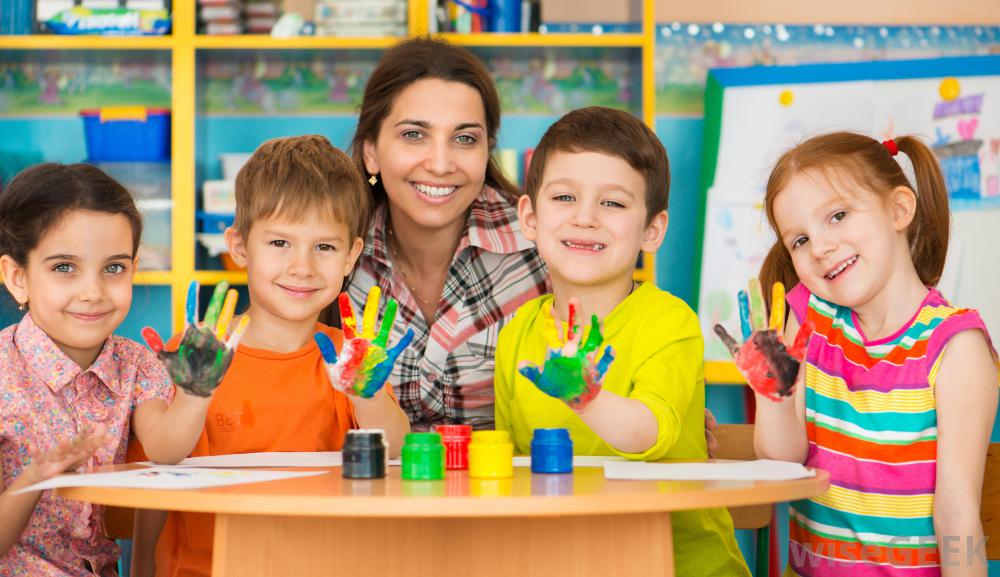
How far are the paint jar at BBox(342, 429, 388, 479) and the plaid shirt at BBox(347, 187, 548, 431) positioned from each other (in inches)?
35.1

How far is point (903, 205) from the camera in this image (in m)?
1.74

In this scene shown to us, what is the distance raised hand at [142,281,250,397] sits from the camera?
4.39 feet

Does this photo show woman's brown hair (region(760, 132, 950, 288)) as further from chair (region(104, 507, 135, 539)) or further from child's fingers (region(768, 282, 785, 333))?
chair (region(104, 507, 135, 539))

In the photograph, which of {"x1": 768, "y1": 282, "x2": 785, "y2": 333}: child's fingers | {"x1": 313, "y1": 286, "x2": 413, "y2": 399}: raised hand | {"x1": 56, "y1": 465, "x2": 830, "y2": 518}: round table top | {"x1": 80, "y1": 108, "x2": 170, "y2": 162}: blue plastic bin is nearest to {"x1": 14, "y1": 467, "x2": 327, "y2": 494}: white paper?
{"x1": 56, "y1": 465, "x2": 830, "y2": 518}: round table top

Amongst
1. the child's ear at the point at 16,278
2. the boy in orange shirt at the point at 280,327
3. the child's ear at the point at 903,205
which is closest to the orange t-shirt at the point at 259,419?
the boy in orange shirt at the point at 280,327

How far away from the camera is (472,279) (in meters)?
2.33

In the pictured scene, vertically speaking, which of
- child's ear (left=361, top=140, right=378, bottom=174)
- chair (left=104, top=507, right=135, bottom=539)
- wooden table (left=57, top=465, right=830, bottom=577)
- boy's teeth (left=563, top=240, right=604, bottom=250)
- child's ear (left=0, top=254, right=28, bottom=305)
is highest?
child's ear (left=361, top=140, right=378, bottom=174)

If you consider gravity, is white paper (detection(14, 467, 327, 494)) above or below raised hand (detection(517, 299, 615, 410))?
below

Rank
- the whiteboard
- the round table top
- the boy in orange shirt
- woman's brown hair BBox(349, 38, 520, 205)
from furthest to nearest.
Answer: the whiteboard, woman's brown hair BBox(349, 38, 520, 205), the boy in orange shirt, the round table top

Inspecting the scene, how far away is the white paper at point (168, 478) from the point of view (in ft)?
3.86

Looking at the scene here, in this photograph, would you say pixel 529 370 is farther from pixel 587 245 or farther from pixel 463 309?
pixel 463 309

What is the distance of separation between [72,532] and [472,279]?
975mm

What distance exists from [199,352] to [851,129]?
2.33 m

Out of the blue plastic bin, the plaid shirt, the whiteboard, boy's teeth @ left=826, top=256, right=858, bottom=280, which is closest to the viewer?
boy's teeth @ left=826, top=256, right=858, bottom=280
